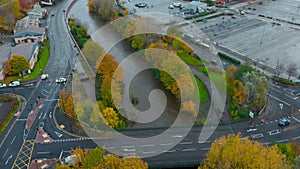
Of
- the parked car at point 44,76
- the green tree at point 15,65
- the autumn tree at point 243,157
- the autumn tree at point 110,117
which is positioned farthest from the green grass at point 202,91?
the green tree at point 15,65

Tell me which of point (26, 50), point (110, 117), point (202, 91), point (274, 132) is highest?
point (26, 50)

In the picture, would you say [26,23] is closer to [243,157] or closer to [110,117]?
[110,117]

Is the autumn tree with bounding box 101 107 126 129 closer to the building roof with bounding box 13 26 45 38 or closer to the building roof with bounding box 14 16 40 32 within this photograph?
the building roof with bounding box 13 26 45 38

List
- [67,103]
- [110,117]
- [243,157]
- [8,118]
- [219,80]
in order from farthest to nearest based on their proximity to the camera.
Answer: [219,80]
[8,118]
[67,103]
[110,117]
[243,157]

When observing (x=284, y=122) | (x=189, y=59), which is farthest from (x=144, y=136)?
(x=189, y=59)

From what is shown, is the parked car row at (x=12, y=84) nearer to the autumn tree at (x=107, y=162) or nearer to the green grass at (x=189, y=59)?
the autumn tree at (x=107, y=162)

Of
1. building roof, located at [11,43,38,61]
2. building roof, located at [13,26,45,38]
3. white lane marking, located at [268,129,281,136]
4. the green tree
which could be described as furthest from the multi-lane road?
building roof, located at [13,26,45,38]
